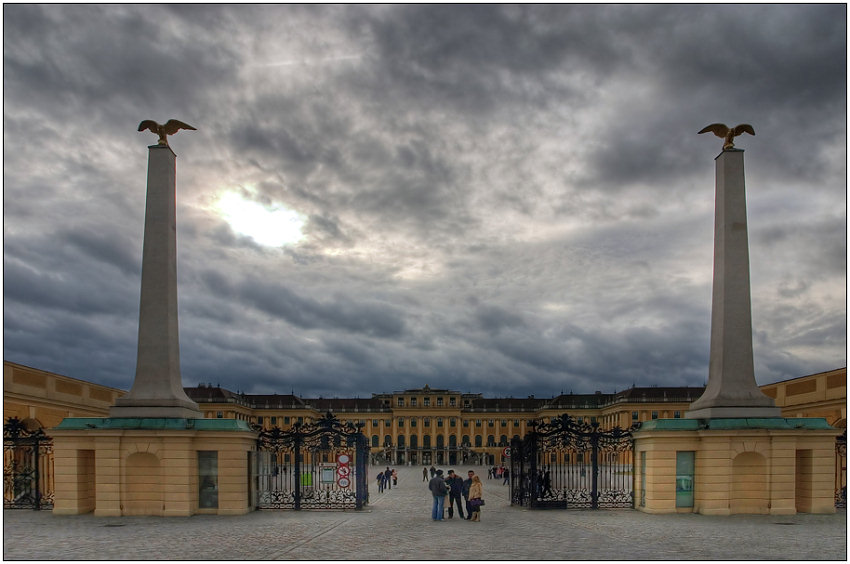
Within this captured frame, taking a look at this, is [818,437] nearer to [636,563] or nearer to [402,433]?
[636,563]

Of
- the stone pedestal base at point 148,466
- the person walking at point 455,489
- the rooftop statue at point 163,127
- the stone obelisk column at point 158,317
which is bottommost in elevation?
the person walking at point 455,489

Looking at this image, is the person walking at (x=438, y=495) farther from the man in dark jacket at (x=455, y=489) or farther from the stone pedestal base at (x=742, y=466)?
the stone pedestal base at (x=742, y=466)

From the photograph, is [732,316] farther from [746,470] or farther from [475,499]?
[475,499]

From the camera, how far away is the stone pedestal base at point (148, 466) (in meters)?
25.1

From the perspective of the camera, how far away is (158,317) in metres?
26.5

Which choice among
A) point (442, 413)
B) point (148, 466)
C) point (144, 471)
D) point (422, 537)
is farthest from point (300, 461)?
point (442, 413)

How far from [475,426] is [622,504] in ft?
431

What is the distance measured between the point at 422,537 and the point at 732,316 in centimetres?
1301

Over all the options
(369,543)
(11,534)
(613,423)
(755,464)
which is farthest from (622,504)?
(613,423)

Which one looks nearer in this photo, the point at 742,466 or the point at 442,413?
the point at 742,466

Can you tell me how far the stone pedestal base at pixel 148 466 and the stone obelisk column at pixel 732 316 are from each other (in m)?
15.4

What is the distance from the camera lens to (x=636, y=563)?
52.1 feet

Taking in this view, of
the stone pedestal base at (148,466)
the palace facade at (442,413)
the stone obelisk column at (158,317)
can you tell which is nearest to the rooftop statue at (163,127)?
the stone obelisk column at (158,317)

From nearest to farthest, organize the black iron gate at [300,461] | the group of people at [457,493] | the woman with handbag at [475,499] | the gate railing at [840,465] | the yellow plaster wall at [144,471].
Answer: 1. the yellow plaster wall at [144,471]
2. the woman with handbag at [475,499]
3. the group of people at [457,493]
4. the gate railing at [840,465]
5. the black iron gate at [300,461]
